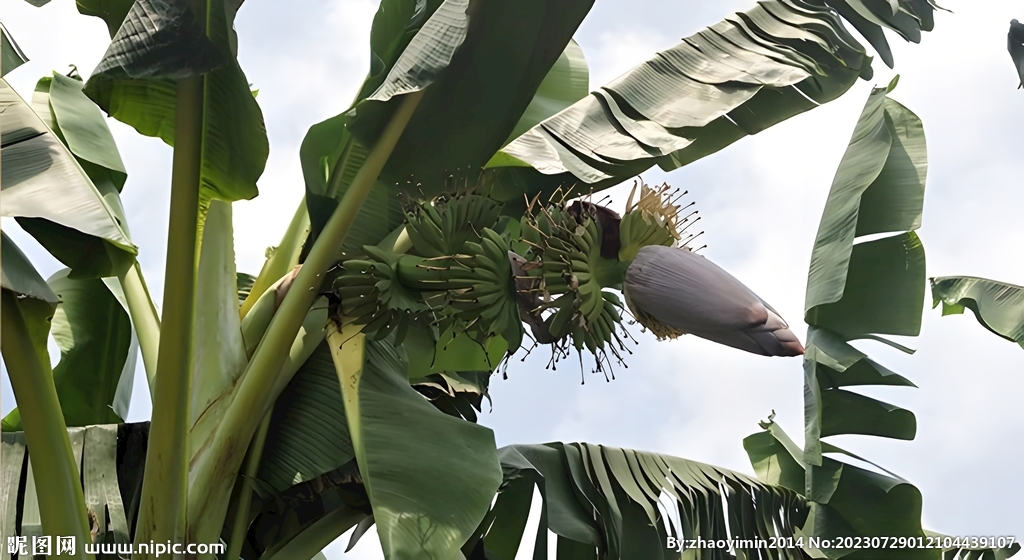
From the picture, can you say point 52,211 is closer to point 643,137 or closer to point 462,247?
point 462,247

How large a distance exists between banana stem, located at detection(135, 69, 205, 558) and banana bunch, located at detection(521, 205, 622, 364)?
74cm

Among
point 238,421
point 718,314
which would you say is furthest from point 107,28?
point 718,314

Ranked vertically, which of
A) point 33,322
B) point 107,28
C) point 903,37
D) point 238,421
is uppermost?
point 903,37

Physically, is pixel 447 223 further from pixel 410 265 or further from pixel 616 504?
pixel 616 504

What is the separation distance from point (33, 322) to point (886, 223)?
7.73 ft

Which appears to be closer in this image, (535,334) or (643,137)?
(535,334)

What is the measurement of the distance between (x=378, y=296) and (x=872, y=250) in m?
1.59

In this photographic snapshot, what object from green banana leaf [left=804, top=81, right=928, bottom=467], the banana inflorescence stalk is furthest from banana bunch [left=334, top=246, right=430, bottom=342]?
green banana leaf [left=804, top=81, right=928, bottom=467]

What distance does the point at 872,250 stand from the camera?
2826 mm

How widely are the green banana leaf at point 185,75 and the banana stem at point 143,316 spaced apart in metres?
0.43

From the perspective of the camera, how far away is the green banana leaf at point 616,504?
260cm

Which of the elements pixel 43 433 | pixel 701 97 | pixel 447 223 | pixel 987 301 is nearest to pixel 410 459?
pixel 447 223

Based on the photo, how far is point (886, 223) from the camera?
110 inches

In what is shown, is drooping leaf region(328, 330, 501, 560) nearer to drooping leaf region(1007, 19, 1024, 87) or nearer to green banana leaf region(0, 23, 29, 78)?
green banana leaf region(0, 23, 29, 78)
